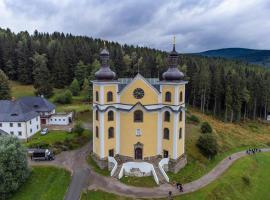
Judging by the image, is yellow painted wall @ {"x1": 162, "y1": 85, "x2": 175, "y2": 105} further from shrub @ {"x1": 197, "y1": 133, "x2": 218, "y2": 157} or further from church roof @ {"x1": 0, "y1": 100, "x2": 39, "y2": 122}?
church roof @ {"x1": 0, "y1": 100, "x2": 39, "y2": 122}

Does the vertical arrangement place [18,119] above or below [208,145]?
above

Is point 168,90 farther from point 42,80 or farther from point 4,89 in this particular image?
point 42,80

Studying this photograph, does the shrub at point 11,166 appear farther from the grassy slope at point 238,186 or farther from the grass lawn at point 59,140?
the grass lawn at point 59,140

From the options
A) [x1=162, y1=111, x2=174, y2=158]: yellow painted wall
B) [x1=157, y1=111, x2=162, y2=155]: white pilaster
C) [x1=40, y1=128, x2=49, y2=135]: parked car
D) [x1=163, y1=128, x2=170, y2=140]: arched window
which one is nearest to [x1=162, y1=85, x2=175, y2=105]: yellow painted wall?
[x1=162, y1=111, x2=174, y2=158]: yellow painted wall

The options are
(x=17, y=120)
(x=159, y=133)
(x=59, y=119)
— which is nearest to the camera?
(x=159, y=133)

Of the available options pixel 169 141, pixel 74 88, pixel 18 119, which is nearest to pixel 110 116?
pixel 169 141

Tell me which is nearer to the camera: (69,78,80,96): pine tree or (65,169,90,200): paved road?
(65,169,90,200): paved road

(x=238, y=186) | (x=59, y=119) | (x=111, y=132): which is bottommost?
(x=238, y=186)
